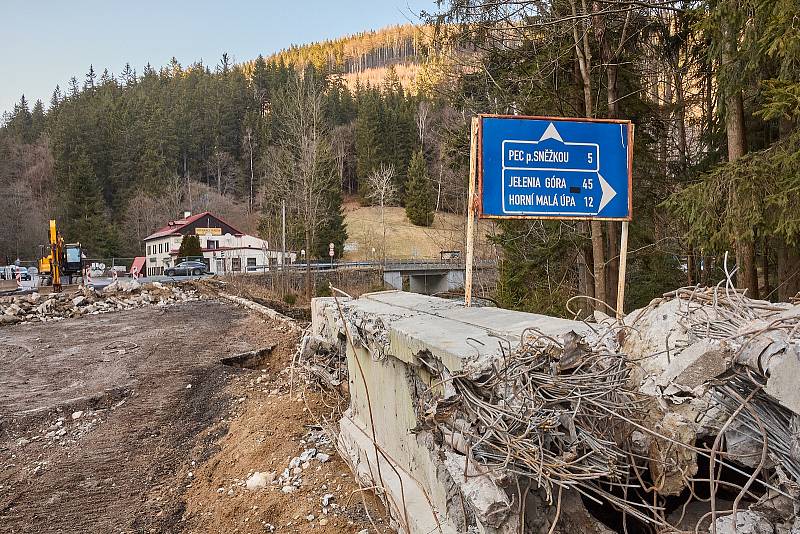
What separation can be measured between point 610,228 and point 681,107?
278cm

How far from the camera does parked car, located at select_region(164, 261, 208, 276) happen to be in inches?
1630

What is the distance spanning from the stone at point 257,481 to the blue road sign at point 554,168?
3151mm

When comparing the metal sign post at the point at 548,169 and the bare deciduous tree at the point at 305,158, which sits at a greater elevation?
the bare deciduous tree at the point at 305,158

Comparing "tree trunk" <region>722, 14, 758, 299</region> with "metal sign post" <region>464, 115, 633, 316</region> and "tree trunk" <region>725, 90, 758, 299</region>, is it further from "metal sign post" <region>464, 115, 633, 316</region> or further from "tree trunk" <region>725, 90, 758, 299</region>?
"metal sign post" <region>464, 115, 633, 316</region>

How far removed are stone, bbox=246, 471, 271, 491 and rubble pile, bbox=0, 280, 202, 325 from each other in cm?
1660

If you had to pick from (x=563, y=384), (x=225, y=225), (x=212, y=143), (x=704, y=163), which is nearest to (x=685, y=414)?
(x=563, y=384)

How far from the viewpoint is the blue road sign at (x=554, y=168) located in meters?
5.45

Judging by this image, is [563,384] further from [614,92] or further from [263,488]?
[614,92]

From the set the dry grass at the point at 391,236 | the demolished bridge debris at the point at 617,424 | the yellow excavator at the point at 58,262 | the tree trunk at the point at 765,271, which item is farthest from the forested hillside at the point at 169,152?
the demolished bridge debris at the point at 617,424

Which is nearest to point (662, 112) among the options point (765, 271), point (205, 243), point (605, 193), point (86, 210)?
point (765, 271)

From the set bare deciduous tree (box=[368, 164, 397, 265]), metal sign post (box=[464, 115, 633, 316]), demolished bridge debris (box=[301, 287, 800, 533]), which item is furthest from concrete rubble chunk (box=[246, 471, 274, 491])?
bare deciduous tree (box=[368, 164, 397, 265])

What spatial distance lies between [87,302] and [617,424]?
22.9 m

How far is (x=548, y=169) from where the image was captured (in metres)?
5.56

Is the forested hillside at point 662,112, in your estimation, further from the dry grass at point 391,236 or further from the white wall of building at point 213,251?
the white wall of building at point 213,251
